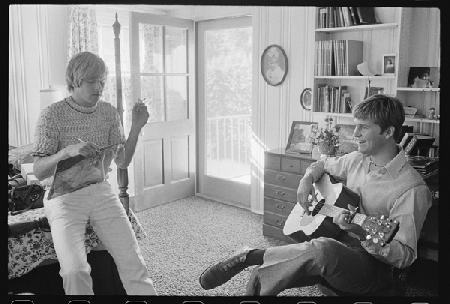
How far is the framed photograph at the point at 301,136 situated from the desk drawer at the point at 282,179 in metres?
0.17

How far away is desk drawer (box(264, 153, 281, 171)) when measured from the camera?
306cm

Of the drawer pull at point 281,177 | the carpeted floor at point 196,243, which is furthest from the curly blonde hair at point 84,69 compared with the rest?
the drawer pull at point 281,177

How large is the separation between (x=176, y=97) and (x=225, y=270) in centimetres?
221

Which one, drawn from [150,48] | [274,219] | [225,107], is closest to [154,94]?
[150,48]

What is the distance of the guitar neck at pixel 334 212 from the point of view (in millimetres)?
1587

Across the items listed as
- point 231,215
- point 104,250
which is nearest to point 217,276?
point 104,250

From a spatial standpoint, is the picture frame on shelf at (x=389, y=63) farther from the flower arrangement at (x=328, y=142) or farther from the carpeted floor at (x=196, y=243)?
the carpeted floor at (x=196, y=243)

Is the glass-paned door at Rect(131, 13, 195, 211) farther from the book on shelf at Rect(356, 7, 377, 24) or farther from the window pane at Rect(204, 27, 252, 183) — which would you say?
the book on shelf at Rect(356, 7, 377, 24)

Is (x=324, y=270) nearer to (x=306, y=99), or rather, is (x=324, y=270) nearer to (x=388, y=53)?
(x=388, y=53)

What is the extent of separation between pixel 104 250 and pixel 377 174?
1091 mm

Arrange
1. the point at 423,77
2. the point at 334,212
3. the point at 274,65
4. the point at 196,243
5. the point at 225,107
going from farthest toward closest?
the point at 225,107
the point at 274,65
the point at 196,243
the point at 423,77
the point at 334,212

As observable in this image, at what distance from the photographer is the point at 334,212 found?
5.75 ft

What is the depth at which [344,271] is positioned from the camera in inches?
62.3

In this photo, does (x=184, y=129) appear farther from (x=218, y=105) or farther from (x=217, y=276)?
Answer: (x=217, y=276)
